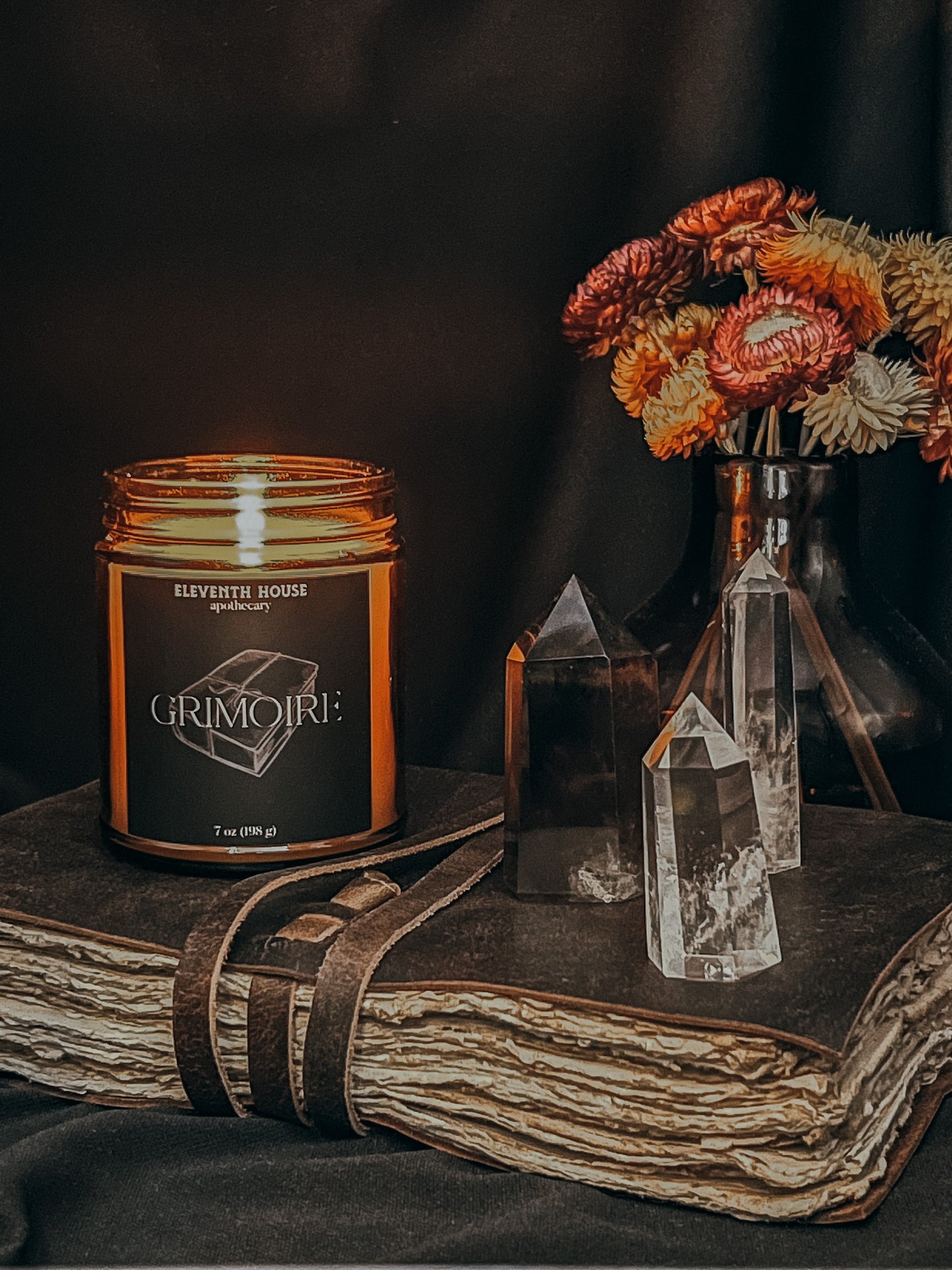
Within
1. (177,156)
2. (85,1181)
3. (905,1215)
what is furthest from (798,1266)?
(177,156)

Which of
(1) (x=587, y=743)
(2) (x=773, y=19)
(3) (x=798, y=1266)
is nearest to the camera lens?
(3) (x=798, y=1266)

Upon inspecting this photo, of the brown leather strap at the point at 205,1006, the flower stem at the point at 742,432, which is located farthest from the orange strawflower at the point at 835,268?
the brown leather strap at the point at 205,1006

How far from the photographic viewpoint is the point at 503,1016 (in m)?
0.65

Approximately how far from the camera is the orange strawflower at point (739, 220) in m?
0.90

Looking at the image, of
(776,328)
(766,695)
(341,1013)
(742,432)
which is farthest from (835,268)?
(341,1013)

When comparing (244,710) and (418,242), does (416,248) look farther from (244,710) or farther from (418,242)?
(244,710)

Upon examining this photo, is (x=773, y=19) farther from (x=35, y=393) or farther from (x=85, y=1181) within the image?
(x=85, y=1181)

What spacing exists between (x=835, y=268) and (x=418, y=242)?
1.14 feet

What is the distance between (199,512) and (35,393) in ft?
1.31

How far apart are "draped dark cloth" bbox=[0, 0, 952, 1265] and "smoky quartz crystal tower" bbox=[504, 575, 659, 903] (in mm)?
407

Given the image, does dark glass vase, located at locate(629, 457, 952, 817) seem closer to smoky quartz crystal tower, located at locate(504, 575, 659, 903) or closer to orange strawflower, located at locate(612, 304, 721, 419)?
orange strawflower, located at locate(612, 304, 721, 419)

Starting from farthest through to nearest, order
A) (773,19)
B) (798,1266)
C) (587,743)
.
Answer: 1. (773,19)
2. (587,743)
3. (798,1266)

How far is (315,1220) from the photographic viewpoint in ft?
2.06

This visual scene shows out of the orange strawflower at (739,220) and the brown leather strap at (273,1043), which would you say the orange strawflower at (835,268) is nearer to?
the orange strawflower at (739,220)
